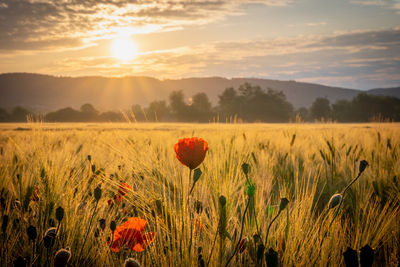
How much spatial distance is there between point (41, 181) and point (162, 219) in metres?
0.64

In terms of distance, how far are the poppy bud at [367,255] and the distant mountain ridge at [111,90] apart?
10372cm

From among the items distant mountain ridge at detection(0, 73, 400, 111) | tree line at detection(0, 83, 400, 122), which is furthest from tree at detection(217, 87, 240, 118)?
distant mountain ridge at detection(0, 73, 400, 111)

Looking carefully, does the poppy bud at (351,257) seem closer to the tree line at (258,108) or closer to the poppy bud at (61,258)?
the poppy bud at (61,258)

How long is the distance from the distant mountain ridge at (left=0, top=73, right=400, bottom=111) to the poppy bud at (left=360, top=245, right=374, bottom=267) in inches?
4083

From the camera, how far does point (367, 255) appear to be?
19.9 inches

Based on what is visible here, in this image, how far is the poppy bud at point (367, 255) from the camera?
0.50 metres

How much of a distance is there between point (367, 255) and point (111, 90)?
131327 mm

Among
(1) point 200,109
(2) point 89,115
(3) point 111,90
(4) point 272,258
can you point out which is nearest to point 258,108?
(1) point 200,109

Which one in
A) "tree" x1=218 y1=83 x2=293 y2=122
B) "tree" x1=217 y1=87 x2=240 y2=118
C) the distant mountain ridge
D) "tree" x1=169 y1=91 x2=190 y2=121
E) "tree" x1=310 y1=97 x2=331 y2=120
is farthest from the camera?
the distant mountain ridge

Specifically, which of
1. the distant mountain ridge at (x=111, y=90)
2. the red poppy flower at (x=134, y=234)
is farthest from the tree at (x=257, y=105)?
the distant mountain ridge at (x=111, y=90)

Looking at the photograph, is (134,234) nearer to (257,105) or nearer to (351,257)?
(351,257)

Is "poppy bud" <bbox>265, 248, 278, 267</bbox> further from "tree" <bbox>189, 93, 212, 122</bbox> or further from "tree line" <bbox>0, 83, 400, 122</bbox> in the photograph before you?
"tree" <bbox>189, 93, 212, 122</bbox>

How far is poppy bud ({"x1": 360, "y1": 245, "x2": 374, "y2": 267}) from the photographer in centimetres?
50

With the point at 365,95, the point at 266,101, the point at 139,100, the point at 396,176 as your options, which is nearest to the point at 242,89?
the point at 266,101
